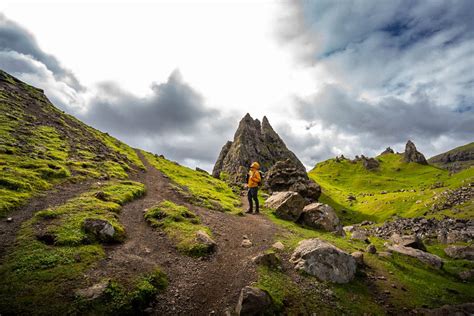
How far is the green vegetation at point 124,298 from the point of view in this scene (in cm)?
957

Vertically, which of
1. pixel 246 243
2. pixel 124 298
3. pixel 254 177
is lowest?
pixel 124 298

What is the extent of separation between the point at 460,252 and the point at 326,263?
21.4 m

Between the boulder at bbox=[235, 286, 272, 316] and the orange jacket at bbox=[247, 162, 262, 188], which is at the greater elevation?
the orange jacket at bbox=[247, 162, 262, 188]

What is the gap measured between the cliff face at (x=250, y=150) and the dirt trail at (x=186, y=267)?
82.9m

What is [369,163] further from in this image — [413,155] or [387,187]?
[387,187]

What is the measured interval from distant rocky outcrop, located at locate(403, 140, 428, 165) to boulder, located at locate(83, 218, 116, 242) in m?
205

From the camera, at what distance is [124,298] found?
33.9ft

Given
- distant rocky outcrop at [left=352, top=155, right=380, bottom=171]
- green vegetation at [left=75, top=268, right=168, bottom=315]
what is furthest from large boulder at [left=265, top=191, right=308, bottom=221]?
distant rocky outcrop at [left=352, top=155, right=380, bottom=171]

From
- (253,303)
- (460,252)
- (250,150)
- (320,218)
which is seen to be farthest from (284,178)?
(250,150)

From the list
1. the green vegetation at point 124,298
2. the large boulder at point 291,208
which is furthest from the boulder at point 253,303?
the large boulder at point 291,208

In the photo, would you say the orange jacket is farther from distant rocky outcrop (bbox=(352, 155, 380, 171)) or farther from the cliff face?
distant rocky outcrop (bbox=(352, 155, 380, 171))

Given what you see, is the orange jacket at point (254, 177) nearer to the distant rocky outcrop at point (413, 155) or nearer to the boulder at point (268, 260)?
the boulder at point (268, 260)

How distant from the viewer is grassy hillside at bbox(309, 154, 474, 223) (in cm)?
6875

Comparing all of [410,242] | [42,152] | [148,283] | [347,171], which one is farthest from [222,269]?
[347,171]
